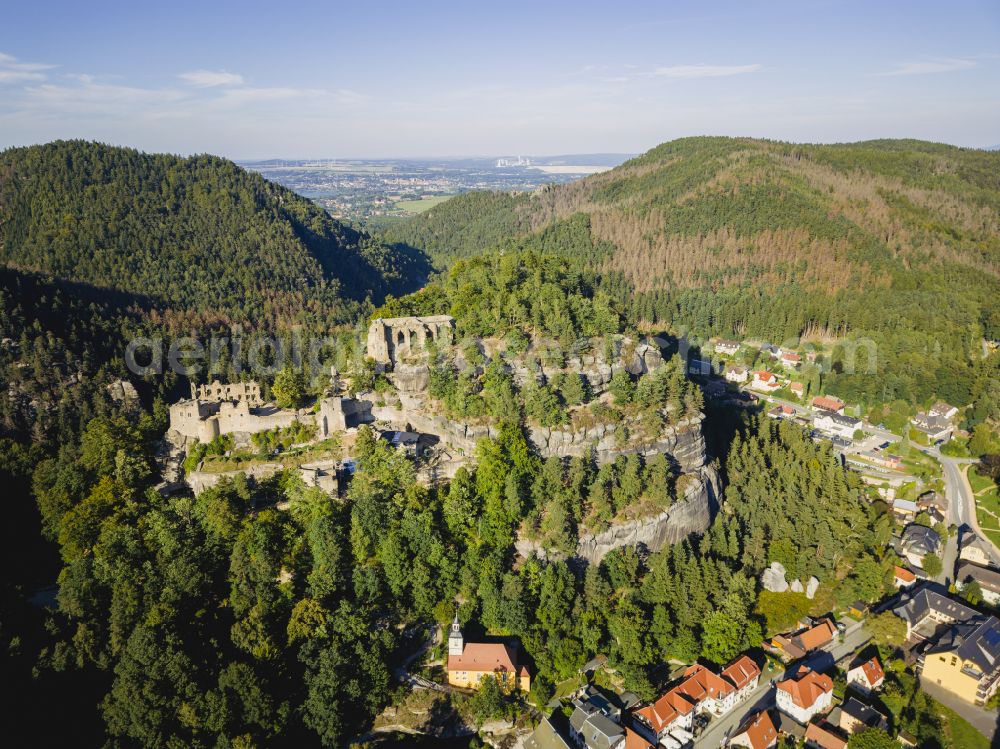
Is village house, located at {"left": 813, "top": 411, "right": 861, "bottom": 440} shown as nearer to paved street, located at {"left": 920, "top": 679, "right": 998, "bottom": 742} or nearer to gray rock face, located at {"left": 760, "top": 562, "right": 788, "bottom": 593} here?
gray rock face, located at {"left": 760, "top": 562, "right": 788, "bottom": 593}

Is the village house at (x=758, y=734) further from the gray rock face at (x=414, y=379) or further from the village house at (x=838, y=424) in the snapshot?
the village house at (x=838, y=424)

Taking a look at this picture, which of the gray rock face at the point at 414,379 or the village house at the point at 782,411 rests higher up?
the gray rock face at the point at 414,379

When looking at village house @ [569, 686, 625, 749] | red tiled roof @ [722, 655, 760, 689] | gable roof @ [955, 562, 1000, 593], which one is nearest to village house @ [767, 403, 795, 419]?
gable roof @ [955, 562, 1000, 593]

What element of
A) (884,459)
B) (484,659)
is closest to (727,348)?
(884,459)

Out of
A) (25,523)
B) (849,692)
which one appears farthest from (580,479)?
(25,523)

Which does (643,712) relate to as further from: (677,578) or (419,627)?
(419,627)

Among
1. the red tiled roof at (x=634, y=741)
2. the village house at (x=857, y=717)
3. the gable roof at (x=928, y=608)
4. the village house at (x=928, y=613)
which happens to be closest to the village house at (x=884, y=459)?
the gable roof at (x=928, y=608)

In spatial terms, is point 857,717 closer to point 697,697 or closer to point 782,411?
point 697,697
